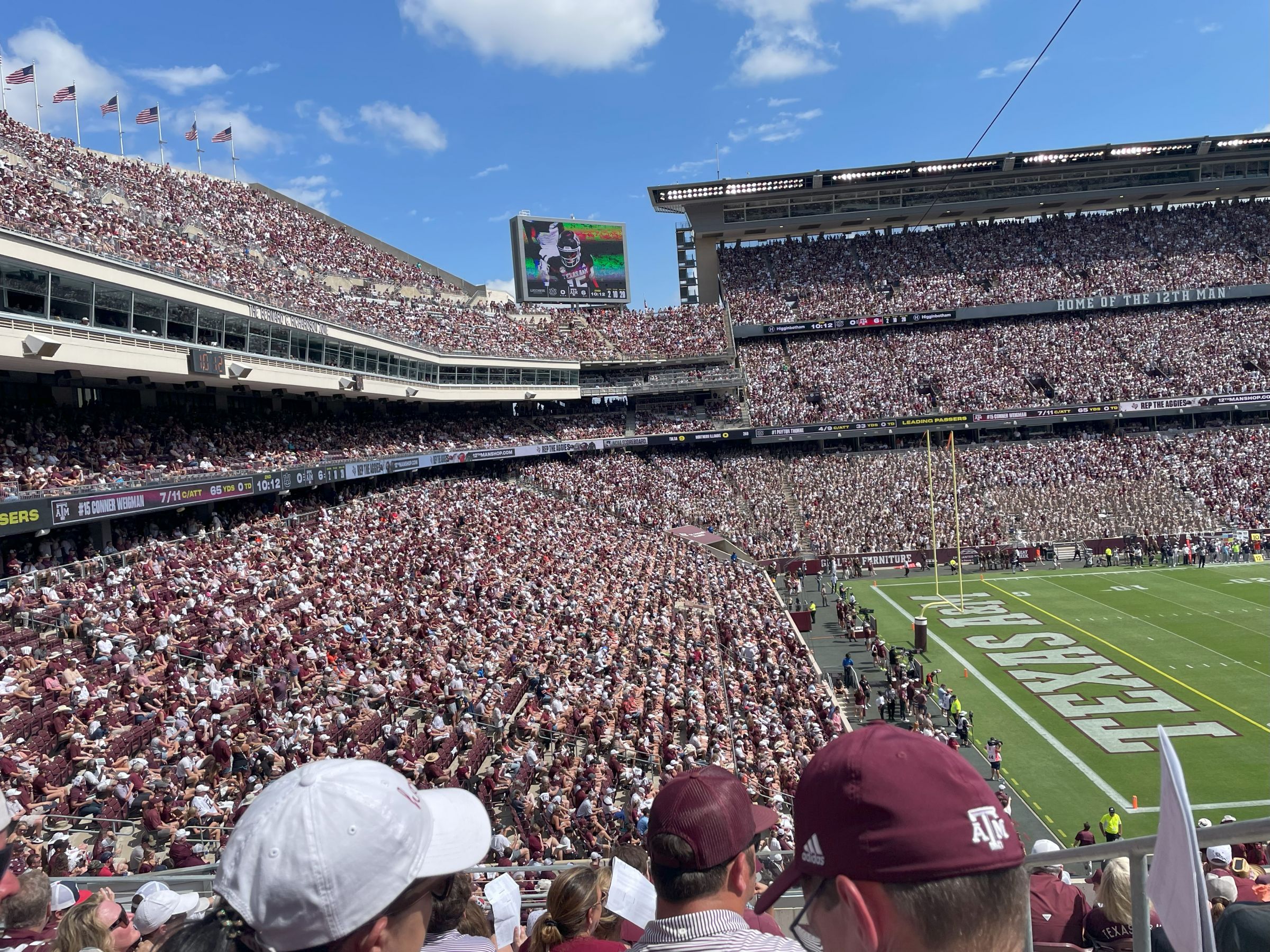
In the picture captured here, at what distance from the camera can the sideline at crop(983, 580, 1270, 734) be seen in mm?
19062

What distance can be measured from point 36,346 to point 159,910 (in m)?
16.7

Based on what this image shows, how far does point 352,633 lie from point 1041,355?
1929 inches

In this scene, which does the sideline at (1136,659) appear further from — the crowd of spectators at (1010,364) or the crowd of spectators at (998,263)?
the crowd of spectators at (998,263)

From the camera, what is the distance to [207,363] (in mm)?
22469

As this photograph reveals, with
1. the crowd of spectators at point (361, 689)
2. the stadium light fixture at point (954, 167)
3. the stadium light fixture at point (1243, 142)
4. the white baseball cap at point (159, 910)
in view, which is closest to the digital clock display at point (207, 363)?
the crowd of spectators at point (361, 689)

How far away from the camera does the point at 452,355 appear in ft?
135

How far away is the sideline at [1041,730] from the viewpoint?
15.7 meters

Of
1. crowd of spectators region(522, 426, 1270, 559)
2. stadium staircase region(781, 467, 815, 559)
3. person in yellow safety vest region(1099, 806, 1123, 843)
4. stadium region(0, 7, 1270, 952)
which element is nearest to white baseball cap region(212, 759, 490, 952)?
stadium region(0, 7, 1270, 952)

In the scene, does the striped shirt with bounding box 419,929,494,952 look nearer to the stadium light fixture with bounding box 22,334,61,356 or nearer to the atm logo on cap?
the atm logo on cap

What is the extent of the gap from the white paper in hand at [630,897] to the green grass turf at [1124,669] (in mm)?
13184

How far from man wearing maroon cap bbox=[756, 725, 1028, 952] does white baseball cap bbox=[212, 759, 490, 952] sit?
96 cm

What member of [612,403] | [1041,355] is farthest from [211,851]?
[1041,355]

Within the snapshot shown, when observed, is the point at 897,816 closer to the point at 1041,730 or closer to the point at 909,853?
the point at 909,853

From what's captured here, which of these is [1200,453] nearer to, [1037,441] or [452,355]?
[1037,441]
